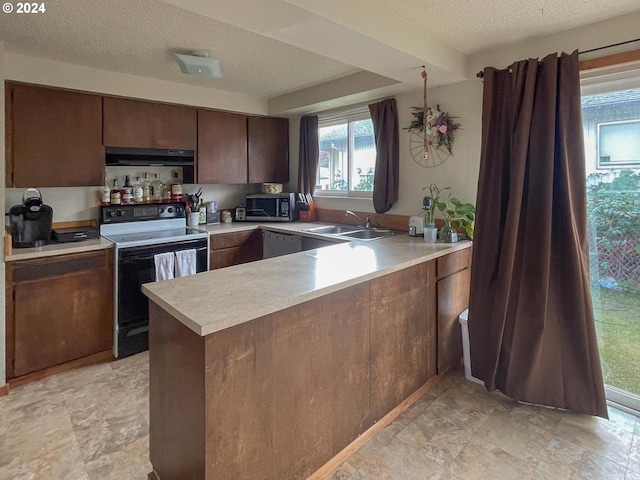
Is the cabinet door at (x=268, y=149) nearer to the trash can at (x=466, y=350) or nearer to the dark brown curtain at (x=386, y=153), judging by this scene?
the dark brown curtain at (x=386, y=153)

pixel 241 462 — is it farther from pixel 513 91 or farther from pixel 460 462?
pixel 513 91

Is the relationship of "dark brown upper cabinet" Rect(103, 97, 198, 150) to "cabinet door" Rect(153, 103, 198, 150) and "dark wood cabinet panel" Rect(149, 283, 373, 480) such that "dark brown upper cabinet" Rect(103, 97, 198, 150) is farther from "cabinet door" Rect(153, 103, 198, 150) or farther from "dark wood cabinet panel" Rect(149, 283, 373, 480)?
"dark wood cabinet panel" Rect(149, 283, 373, 480)

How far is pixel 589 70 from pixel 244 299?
232 centimetres

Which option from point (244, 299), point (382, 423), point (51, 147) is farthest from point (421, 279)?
point (51, 147)

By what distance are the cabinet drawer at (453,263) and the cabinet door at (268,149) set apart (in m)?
2.30

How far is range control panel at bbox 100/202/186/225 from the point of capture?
3201 millimetres

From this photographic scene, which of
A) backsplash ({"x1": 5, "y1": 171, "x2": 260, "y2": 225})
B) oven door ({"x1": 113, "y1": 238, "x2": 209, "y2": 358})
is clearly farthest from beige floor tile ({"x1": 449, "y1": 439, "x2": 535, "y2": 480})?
backsplash ({"x1": 5, "y1": 171, "x2": 260, "y2": 225})

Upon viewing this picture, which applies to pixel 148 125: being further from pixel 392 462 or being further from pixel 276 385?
pixel 392 462

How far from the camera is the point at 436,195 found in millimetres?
3041

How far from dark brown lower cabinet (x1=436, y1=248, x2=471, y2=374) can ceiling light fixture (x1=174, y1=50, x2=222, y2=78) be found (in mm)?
2023

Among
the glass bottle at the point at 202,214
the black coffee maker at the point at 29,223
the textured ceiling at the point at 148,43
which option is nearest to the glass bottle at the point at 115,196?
the black coffee maker at the point at 29,223

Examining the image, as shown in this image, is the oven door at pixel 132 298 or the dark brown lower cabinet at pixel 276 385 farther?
the oven door at pixel 132 298

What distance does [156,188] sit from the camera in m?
3.69

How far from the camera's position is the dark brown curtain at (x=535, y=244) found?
2.13 m
